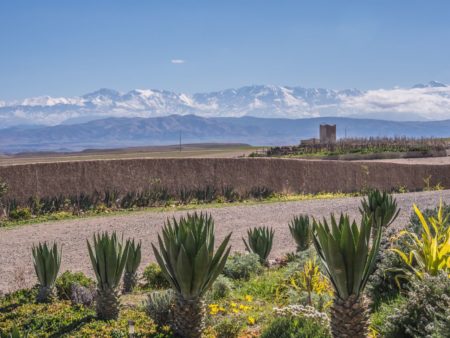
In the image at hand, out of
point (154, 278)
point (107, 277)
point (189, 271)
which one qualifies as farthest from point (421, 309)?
point (154, 278)

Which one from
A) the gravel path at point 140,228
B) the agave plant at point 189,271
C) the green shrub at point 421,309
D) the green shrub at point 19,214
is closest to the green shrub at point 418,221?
the green shrub at point 421,309

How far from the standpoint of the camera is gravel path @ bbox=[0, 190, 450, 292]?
1423 centimetres

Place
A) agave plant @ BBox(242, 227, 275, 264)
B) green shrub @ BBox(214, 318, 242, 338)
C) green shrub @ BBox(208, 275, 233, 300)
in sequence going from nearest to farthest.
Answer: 1. green shrub @ BBox(214, 318, 242, 338)
2. green shrub @ BBox(208, 275, 233, 300)
3. agave plant @ BBox(242, 227, 275, 264)

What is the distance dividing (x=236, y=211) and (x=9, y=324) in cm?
→ 1346

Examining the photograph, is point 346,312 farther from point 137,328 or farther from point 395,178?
point 395,178

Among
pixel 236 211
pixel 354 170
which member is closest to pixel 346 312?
pixel 236 211

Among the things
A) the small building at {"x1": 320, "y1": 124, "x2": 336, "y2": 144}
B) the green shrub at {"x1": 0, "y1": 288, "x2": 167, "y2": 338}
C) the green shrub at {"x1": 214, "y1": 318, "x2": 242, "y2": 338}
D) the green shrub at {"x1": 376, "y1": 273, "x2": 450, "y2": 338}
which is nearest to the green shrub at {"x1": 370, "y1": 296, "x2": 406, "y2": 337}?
the green shrub at {"x1": 376, "y1": 273, "x2": 450, "y2": 338}

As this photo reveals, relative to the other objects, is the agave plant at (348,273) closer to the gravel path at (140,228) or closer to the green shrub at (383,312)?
the green shrub at (383,312)

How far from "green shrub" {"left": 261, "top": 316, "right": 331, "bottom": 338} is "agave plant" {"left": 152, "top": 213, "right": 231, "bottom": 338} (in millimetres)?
779

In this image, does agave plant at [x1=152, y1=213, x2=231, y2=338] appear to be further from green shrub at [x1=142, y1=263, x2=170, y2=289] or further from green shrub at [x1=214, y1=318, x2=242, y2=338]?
green shrub at [x1=142, y1=263, x2=170, y2=289]

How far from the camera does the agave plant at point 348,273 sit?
550cm

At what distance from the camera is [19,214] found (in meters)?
21.3

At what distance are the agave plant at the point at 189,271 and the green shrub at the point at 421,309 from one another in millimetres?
1847

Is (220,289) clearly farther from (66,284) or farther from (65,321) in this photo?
(66,284)
